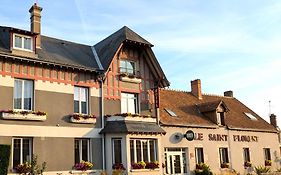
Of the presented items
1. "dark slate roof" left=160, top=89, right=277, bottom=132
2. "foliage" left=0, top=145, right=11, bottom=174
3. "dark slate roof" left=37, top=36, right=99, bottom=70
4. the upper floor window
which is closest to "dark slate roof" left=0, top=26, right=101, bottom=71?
"dark slate roof" left=37, top=36, right=99, bottom=70

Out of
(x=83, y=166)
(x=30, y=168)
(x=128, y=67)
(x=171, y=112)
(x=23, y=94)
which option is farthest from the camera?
(x=171, y=112)

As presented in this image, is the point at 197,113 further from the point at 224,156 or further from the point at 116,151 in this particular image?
the point at 116,151

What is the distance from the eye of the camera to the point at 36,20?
2067 cm

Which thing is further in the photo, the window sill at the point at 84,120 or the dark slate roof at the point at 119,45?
the dark slate roof at the point at 119,45

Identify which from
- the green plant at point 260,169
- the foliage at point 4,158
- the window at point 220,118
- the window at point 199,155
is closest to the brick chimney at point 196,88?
the window at point 220,118

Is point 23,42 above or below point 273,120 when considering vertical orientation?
above

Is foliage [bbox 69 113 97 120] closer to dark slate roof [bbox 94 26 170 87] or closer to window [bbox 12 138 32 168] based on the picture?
window [bbox 12 138 32 168]

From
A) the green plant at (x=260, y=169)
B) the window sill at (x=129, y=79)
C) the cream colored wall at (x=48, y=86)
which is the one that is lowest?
the green plant at (x=260, y=169)

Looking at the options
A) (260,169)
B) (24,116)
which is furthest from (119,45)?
(260,169)

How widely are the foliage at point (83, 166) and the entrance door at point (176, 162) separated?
241 inches

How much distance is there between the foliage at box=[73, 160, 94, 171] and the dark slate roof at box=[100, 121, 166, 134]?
1.96 metres

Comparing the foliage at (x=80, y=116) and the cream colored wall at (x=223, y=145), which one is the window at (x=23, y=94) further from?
the cream colored wall at (x=223, y=145)

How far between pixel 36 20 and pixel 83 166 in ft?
27.6

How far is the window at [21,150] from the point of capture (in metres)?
17.7
